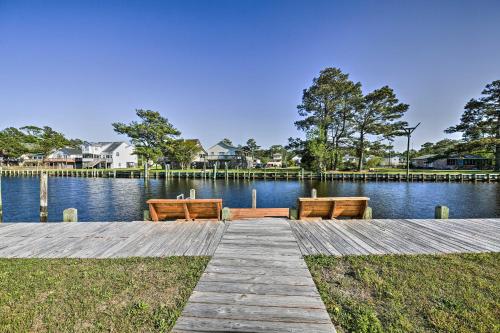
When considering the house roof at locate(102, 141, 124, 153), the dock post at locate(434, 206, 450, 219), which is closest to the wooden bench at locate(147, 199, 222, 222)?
the dock post at locate(434, 206, 450, 219)

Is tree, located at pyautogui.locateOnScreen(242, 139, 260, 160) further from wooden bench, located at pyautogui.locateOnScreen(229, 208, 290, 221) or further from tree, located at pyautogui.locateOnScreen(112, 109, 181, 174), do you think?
wooden bench, located at pyautogui.locateOnScreen(229, 208, 290, 221)

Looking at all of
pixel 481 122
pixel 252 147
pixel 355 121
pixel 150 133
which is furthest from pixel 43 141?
pixel 481 122

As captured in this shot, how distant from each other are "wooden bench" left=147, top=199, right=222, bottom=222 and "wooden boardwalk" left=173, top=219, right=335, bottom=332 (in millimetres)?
2187

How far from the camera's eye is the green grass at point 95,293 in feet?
9.23

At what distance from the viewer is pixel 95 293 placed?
11.3 feet

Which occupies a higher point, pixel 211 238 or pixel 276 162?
pixel 276 162

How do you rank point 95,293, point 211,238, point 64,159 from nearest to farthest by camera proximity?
point 95,293 < point 211,238 < point 64,159

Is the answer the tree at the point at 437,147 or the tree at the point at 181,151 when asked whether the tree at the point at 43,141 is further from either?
the tree at the point at 437,147

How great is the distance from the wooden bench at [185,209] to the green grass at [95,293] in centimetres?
269

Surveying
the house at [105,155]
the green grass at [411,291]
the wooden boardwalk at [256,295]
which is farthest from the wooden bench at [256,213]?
the house at [105,155]

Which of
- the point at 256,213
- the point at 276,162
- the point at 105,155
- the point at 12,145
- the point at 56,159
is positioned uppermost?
the point at 12,145

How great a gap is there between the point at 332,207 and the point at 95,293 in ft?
21.0

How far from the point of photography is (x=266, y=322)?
9.10 ft

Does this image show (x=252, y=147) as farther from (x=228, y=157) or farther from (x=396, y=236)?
(x=396, y=236)
